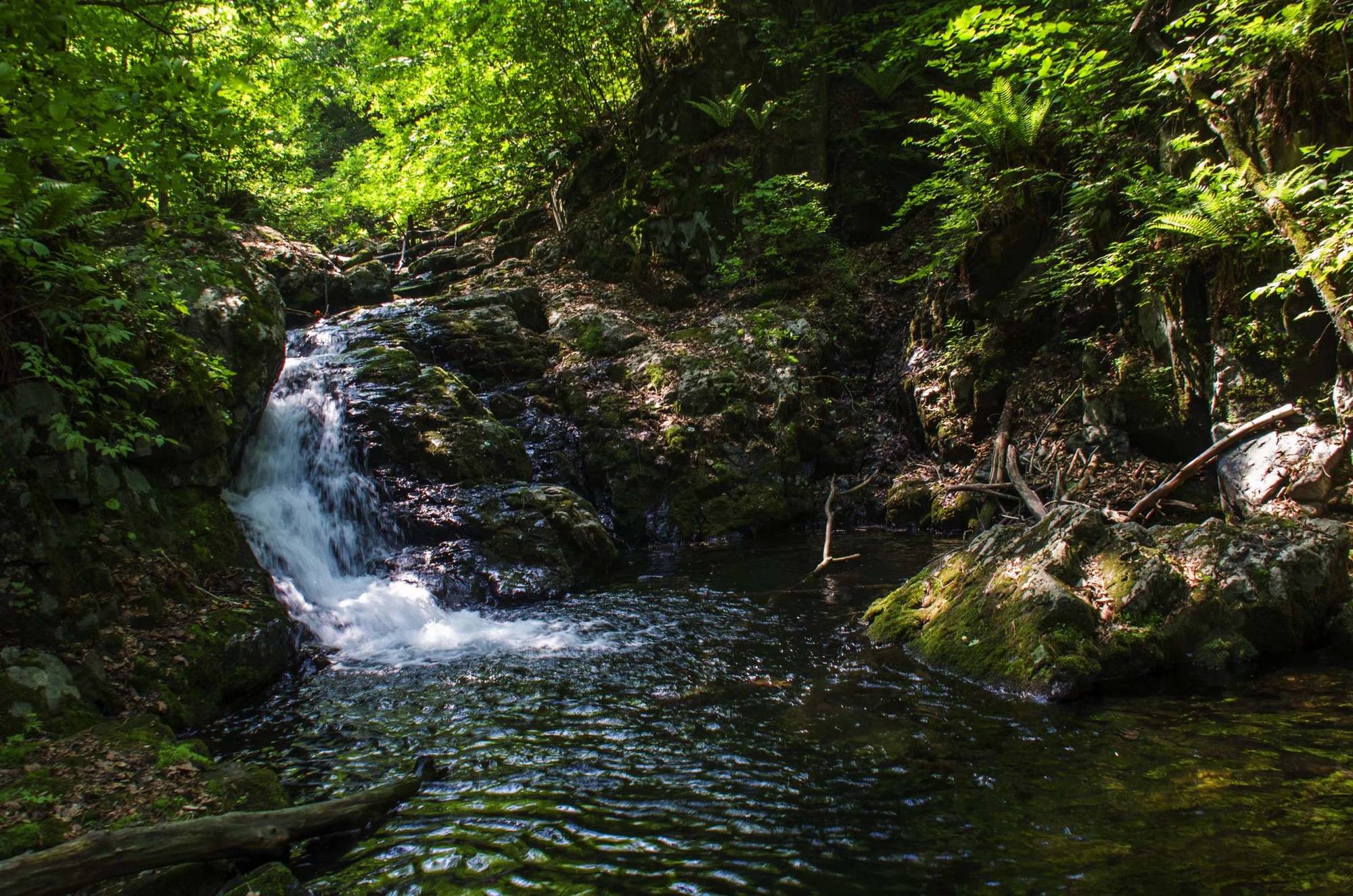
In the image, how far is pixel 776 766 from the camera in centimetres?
410

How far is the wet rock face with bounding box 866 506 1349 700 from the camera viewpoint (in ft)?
15.8

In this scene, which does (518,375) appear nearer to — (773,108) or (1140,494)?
(773,108)

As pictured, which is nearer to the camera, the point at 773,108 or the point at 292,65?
the point at 292,65

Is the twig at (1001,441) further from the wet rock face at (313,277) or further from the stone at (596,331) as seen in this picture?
the wet rock face at (313,277)

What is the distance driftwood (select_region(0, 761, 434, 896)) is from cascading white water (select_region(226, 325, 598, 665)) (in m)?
3.02

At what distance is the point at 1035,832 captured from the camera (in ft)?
10.5

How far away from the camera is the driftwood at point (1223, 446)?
6609 mm

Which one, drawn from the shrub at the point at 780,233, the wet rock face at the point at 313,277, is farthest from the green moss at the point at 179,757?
the wet rock face at the point at 313,277

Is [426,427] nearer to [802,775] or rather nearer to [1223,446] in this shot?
[802,775]

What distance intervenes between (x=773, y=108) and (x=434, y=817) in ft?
50.1

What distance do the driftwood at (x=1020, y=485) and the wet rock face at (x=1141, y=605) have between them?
60.8 inches

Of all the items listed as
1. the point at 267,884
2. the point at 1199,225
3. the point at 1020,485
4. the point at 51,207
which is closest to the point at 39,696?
the point at 267,884

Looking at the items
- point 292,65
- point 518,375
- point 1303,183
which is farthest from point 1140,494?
point 292,65

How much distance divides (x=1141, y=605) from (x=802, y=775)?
3027 mm
